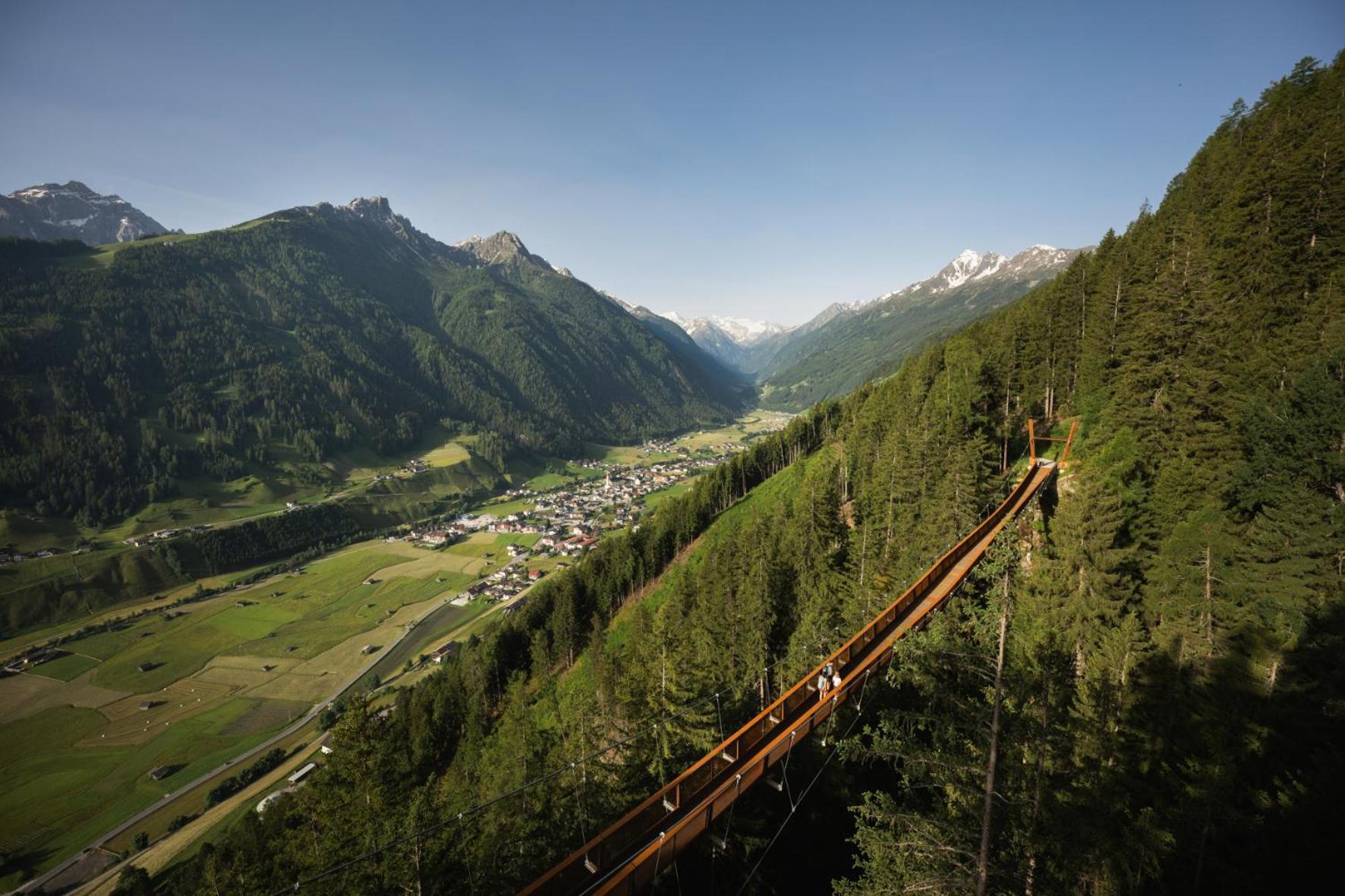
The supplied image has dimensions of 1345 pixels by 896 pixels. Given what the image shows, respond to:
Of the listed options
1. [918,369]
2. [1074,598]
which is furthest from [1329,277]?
[918,369]

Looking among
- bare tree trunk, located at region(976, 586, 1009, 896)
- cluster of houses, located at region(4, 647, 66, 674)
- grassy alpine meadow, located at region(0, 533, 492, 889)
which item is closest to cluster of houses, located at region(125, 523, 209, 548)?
grassy alpine meadow, located at region(0, 533, 492, 889)

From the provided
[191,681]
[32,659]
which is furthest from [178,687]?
[32,659]

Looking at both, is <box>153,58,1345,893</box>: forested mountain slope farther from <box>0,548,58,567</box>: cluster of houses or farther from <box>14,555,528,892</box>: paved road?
<box>0,548,58,567</box>: cluster of houses

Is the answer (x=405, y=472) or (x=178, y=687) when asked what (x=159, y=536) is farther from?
(x=178, y=687)

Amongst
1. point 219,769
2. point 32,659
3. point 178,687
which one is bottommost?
point 219,769

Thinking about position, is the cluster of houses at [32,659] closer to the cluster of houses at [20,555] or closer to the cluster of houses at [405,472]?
the cluster of houses at [20,555]

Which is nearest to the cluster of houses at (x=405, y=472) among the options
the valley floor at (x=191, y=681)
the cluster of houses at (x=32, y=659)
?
the valley floor at (x=191, y=681)
